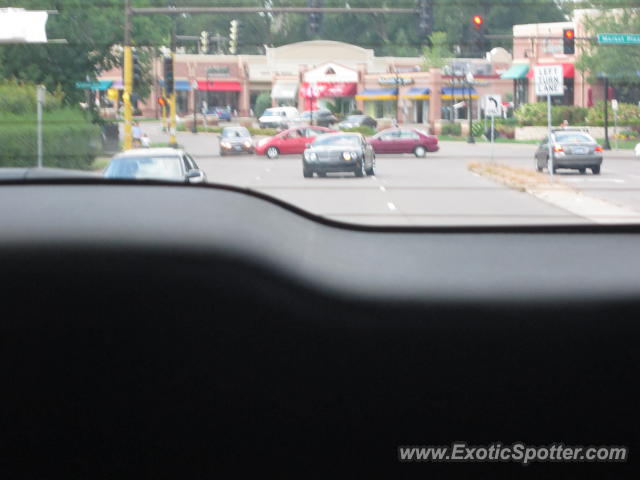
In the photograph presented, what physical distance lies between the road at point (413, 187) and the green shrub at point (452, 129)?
0.04m

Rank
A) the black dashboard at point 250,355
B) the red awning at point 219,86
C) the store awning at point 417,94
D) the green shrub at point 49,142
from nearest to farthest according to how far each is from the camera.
A: the black dashboard at point 250,355
the green shrub at point 49,142
the red awning at point 219,86
the store awning at point 417,94

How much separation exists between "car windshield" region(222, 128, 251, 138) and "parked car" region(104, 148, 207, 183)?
0.15m

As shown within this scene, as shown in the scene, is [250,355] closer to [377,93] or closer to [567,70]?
[377,93]

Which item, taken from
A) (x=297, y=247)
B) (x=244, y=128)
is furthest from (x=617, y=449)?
(x=244, y=128)

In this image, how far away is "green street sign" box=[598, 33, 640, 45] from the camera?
8.60ft

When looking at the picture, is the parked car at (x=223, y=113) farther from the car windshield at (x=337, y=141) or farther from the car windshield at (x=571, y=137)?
the car windshield at (x=571, y=137)

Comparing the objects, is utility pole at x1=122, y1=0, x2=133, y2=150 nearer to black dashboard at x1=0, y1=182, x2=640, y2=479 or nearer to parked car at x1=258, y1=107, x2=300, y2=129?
parked car at x1=258, y1=107, x2=300, y2=129

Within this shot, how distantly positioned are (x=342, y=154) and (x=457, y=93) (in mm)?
414

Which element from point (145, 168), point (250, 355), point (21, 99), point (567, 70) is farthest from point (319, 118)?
point (250, 355)

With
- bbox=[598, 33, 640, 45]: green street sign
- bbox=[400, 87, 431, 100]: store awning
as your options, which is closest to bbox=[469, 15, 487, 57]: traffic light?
bbox=[400, 87, 431, 100]: store awning

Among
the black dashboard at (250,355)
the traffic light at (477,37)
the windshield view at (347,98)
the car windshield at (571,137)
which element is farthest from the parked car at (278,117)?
the black dashboard at (250,355)

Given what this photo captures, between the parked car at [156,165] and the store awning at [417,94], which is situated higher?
the store awning at [417,94]

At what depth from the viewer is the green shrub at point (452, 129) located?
299 centimetres

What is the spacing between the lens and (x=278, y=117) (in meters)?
2.84
